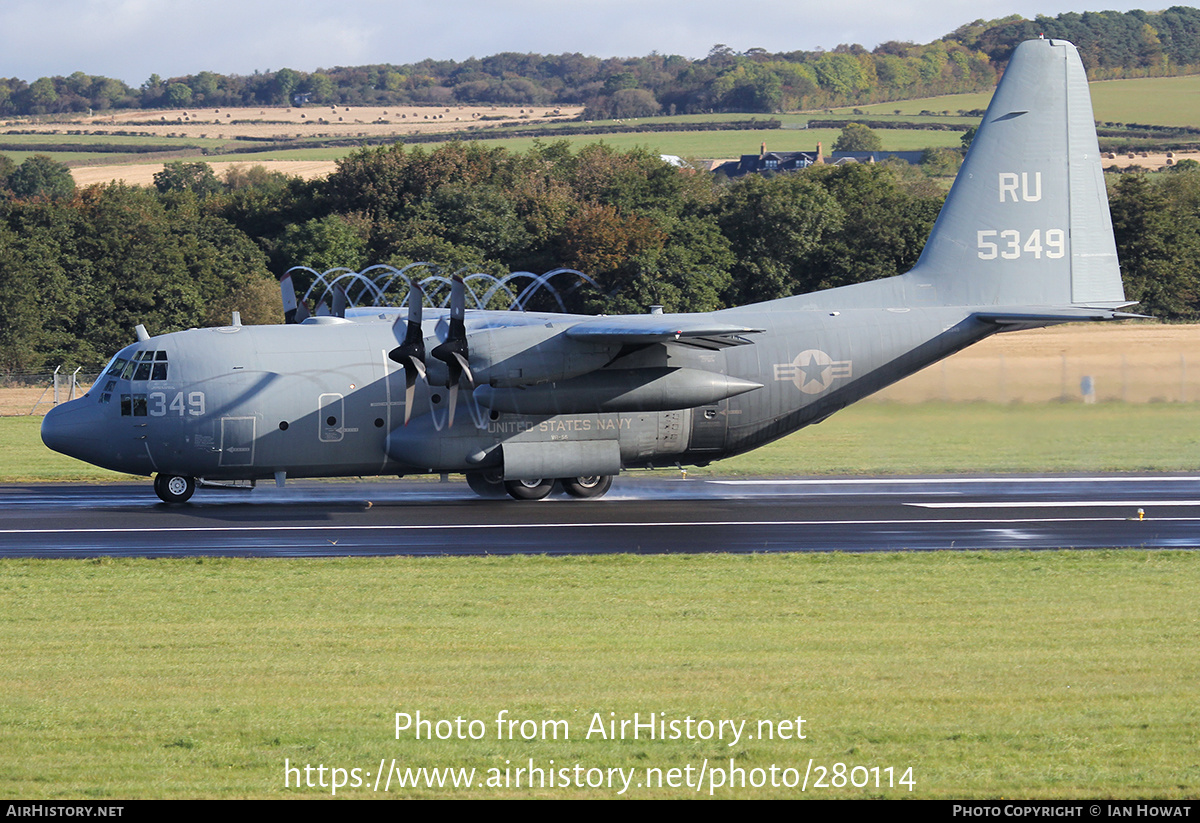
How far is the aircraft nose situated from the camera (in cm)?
2539

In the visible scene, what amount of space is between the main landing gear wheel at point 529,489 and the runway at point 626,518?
24 centimetres

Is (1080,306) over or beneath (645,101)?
beneath

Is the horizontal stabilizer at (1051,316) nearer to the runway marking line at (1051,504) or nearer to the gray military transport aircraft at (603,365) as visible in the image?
the gray military transport aircraft at (603,365)

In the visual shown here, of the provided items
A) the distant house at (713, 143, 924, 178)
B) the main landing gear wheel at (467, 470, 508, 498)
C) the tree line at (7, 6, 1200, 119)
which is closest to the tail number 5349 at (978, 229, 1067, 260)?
the main landing gear wheel at (467, 470, 508, 498)

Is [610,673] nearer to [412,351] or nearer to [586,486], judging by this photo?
[412,351]

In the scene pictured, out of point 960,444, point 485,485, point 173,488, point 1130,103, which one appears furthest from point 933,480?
point 1130,103

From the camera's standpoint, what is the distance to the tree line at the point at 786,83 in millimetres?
172250

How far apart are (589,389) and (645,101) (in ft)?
527

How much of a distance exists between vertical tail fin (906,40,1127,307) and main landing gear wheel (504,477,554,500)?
9723mm
